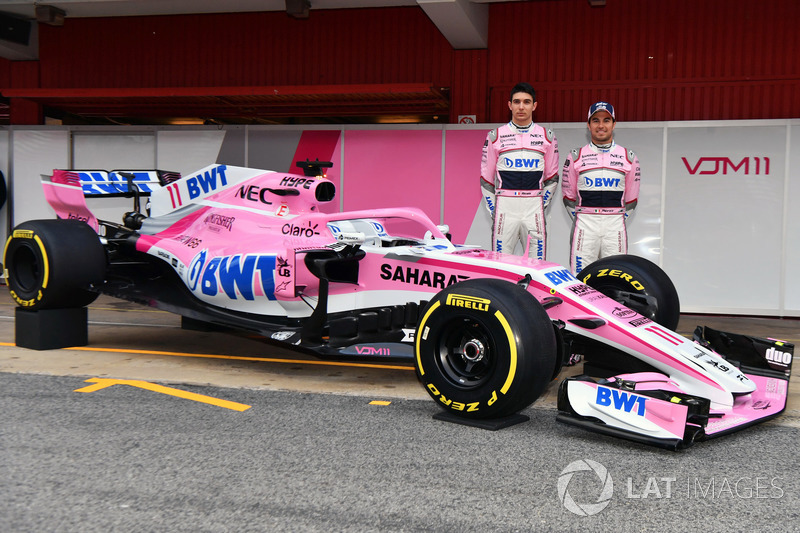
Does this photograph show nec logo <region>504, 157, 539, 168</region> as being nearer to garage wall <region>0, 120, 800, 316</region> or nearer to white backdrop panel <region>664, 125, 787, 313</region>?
garage wall <region>0, 120, 800, 316</region>

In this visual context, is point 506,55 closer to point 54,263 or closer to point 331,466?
point 54,263

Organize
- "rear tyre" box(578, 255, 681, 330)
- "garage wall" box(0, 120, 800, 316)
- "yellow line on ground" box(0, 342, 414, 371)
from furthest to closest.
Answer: "garage wall" box(0, 120, 800, 316) < "yellow line on ground" box(0, 342, 414, 371) < "rear tyre" box(578, 255, 681, 330)

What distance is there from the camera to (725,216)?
30.7 ft

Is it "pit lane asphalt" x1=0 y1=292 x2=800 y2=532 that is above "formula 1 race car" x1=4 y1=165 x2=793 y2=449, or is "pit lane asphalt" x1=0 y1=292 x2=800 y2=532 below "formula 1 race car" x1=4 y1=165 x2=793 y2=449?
below

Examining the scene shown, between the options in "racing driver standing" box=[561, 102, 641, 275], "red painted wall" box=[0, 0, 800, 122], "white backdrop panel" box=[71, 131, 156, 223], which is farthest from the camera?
"white backdrop panel" box=[71, 131, 156, 223]

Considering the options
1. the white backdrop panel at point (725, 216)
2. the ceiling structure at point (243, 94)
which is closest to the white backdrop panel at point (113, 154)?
the ceiling structure at point (243, 94)

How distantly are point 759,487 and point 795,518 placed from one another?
324 mm

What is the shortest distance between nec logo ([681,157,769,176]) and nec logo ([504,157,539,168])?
3.60 metres

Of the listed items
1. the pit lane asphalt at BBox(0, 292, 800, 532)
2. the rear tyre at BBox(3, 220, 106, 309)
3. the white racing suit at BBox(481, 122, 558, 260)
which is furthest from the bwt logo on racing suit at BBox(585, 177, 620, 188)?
the rear tyre at BBox(3, 220, 106, 309)

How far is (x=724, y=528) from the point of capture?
8.66 feet

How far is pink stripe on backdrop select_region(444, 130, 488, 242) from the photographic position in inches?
394

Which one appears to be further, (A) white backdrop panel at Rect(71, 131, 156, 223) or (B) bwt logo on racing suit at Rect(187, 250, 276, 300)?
(A) white backdrop panel at Rect(71, 131, 156, 223)

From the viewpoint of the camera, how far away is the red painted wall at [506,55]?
997cm

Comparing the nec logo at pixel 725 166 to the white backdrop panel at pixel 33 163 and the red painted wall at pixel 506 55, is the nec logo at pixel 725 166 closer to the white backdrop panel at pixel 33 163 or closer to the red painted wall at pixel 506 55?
the red painted wall at pixel 506 55
